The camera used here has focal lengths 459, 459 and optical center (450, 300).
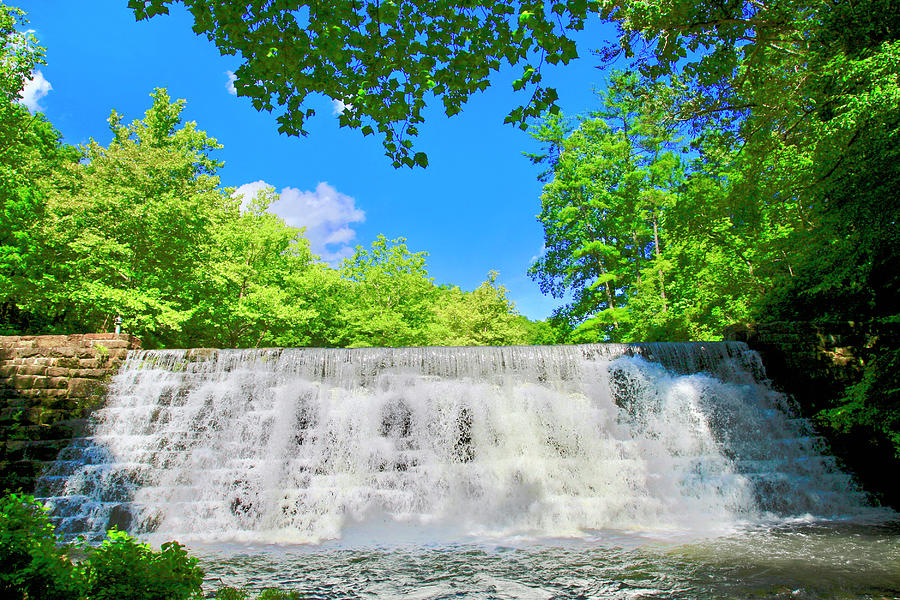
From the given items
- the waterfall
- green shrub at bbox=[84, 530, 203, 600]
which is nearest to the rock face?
the waterfall

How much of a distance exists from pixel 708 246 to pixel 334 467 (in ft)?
56.9

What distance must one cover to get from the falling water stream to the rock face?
471 mm

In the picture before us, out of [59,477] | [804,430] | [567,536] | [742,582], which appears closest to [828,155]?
[804,430]

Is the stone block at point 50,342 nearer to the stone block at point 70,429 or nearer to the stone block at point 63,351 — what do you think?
the stone block at point 63,351

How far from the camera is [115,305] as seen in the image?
1686 centimetres

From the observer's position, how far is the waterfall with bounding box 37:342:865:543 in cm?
857

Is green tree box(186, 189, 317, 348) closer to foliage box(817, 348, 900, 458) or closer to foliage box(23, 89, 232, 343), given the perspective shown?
foliage box(23, 89, 232, 343)

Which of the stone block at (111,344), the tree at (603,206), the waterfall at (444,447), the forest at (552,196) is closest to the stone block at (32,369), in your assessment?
the stone block at (111,344)

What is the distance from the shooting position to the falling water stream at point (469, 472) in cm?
619

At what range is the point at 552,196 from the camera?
24969 mm

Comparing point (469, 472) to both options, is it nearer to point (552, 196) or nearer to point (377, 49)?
point (377, 49)

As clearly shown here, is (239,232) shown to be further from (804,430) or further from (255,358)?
(804,430)

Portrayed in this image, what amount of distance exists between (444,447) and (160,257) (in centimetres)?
1595

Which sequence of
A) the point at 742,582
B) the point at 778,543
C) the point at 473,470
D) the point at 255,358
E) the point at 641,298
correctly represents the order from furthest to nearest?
the point at 641,298, the point at 255,358, the point at 473,470, the point at 778,543, the point at 742,582
